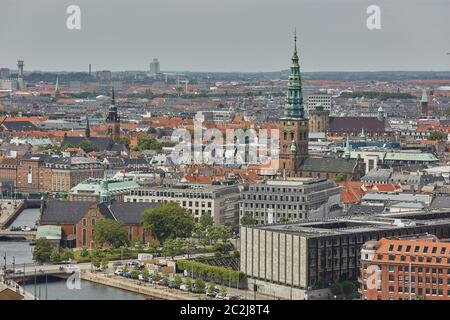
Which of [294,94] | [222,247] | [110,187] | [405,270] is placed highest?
[294,94]

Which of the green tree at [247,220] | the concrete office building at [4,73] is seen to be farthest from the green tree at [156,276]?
the concrete office building at [4,73]

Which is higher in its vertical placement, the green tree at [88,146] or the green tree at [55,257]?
the green tree at [88,146]

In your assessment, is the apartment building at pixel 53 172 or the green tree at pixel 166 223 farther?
the apartment building at pixel 53 172

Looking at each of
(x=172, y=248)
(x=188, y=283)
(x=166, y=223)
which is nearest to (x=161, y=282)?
(x=188, y=283)

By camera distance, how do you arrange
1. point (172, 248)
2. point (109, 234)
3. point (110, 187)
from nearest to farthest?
point (172, 248) < point (109, 234) < point (110, 187)

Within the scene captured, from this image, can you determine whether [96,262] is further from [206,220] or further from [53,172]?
[53,172]

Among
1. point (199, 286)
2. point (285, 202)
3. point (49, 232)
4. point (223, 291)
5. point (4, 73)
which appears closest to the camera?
point (223, 291)

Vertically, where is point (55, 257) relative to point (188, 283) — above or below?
below

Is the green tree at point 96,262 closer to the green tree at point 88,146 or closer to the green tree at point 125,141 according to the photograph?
the green tree at point 88,146
